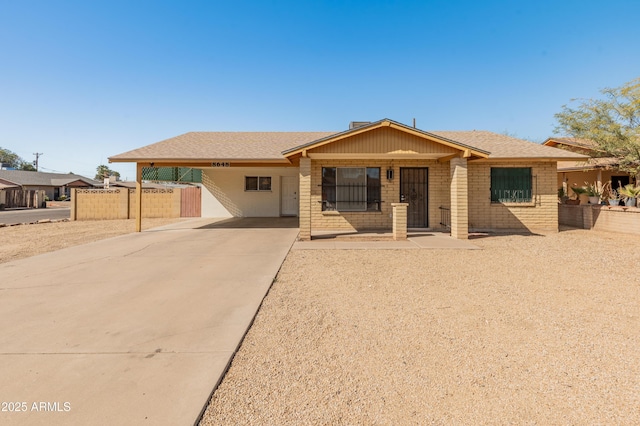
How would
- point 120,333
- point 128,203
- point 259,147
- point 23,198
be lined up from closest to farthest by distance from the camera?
point 120,333 < point 259,147 < point 128,203 < point 23,198

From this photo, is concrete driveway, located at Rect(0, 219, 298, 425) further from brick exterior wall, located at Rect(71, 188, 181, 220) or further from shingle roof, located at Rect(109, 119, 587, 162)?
brick exterior wall, located at Rect(71, 188, 181, 220)

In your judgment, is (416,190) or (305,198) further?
(416,190)

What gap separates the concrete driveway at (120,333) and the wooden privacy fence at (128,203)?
11.0 m

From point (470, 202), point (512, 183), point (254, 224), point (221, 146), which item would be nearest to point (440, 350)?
point (470, 202)

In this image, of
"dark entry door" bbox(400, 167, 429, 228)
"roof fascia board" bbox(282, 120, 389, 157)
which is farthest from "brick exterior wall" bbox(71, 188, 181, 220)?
"dark entry door" bbox(400, 167, 429, 228)

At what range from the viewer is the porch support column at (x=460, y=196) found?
359 inches

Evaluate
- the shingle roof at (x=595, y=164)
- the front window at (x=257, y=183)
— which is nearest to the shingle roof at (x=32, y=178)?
the front window at (x=257, y=183)

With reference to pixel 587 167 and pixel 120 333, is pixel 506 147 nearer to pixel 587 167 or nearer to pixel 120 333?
pixel 587 167

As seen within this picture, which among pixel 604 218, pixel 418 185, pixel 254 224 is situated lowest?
pixel 254 224

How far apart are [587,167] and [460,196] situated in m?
12.5

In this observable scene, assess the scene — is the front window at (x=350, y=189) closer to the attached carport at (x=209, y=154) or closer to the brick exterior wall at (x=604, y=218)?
the attached carport at (x=209, y=154)

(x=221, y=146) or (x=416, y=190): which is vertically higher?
(x=221, y=146)

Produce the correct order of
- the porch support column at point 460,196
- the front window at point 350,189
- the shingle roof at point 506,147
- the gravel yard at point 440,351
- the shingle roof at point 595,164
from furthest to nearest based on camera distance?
the shingle roof at point 595,164 → the front window at point 350,189 → the shingle roof at point 506,147 → the porch support column at point 460,196 → the gravel yard at point 440,351

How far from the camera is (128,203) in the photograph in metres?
17.3
